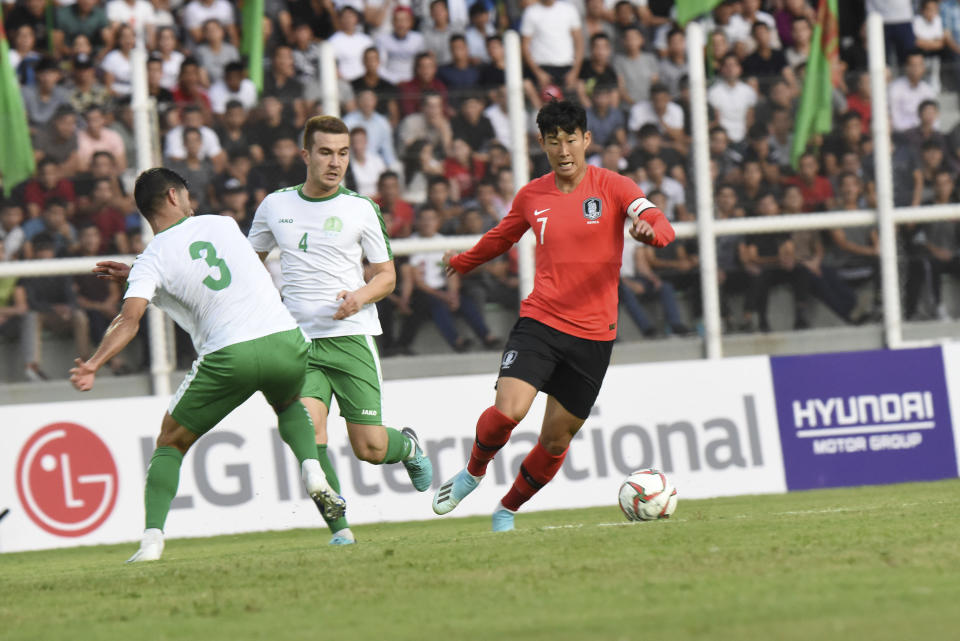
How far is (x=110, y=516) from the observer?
41.0ft

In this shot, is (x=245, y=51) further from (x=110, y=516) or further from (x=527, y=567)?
(x=527, y=567)

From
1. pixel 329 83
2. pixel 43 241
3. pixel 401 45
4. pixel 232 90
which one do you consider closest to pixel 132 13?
pixel 232 90

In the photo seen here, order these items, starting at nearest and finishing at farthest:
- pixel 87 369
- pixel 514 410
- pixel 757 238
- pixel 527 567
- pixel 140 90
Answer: pixel 527 567 → pixel 87 369 → pixel 514 410 → pixel 140 90 → pixel 757 238

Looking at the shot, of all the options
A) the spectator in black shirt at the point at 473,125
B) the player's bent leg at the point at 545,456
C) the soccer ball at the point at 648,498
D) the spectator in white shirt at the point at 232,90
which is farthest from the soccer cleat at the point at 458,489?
the spectator in white shirt at the point at 232,90

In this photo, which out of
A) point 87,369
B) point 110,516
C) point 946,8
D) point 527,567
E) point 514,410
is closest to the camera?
point 527,567

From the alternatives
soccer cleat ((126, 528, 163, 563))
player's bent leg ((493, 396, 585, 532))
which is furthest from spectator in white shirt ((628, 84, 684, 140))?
soccer cleat ((126, 528, 163, 563))

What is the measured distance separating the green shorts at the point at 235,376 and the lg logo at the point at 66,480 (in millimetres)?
4833

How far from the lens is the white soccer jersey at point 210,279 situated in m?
7.76

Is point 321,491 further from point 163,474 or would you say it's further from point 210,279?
point 210,279

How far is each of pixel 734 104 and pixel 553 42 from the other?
219 centimetres

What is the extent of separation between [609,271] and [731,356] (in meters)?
6.04

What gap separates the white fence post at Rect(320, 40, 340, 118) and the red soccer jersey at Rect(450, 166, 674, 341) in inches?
207

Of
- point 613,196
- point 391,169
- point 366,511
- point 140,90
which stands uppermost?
point 140,90

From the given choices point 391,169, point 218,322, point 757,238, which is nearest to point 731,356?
point 757,238
